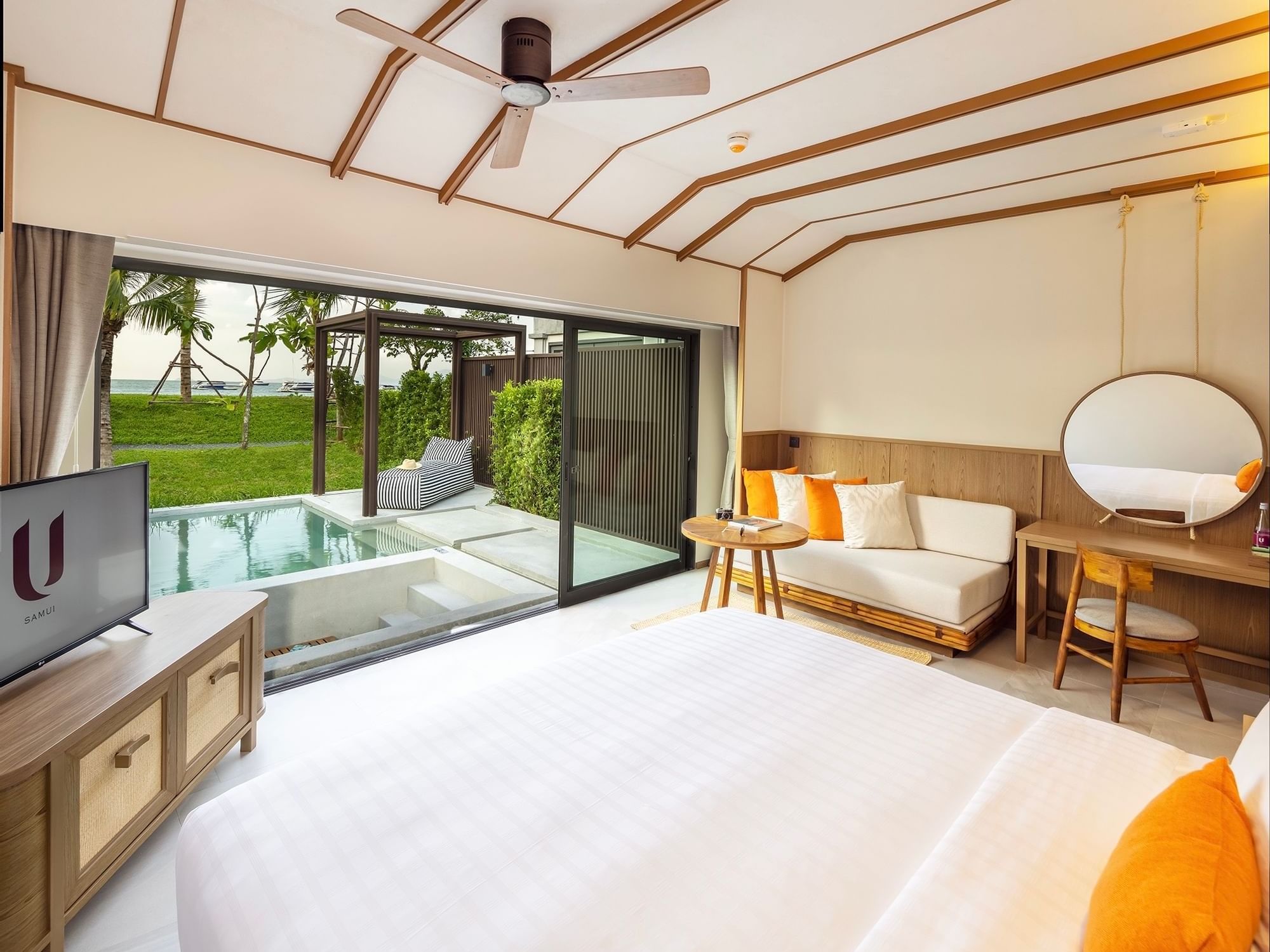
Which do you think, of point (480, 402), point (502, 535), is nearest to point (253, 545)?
point (502, 535)

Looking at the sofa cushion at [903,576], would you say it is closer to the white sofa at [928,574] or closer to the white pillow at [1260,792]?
the white sofa at [928,574]

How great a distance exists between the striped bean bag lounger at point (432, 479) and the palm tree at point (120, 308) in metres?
3.33

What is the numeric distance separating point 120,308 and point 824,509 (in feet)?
13.0

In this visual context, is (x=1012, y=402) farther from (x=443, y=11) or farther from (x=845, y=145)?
(x=443, y=11)

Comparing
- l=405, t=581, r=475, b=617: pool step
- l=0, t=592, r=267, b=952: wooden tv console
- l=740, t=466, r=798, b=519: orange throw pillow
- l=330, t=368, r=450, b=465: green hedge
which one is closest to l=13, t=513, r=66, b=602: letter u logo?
l=0, t=592, r=267, b=952: wooden tv console

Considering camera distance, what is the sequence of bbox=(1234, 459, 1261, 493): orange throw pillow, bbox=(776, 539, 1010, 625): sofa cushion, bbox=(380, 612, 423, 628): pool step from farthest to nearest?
bbox=(380, 612, 423, 628): pool step → bbox=(776, 539, 1010, 625): sofa cushion → bbox=(1234, 459, 1261, 493): orange throw pillow

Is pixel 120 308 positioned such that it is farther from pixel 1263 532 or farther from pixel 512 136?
pixel 1263 532

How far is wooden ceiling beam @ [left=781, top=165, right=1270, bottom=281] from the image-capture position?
11.3 ft

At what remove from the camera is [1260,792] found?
3.63 ft

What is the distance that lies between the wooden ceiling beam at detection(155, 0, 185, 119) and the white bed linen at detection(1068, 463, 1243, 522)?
14.9ft

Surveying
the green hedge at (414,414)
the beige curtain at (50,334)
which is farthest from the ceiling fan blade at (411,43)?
the green hedge at (414,414)

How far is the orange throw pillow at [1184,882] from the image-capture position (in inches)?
35.9

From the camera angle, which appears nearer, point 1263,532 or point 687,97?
point 687,97

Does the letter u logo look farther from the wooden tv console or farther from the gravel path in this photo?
the gravel path
